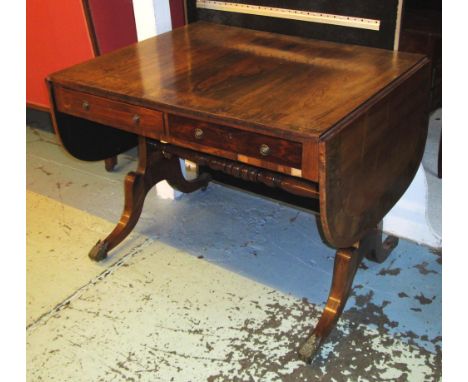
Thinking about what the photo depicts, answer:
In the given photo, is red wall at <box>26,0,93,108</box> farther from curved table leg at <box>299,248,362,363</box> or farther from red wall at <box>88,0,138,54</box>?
curved table leg at <box>299,248,362,363</box>

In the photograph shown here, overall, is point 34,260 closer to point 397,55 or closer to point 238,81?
point 238,81

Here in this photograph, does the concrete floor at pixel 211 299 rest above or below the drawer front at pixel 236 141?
below

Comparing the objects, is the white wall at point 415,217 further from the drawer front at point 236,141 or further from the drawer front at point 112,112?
the drawer front at point 112,112

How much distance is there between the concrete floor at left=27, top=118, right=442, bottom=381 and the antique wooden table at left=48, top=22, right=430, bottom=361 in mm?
137

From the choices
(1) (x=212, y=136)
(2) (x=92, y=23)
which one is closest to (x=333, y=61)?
(1) (x=212, y=136)

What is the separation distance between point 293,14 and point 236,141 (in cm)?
69

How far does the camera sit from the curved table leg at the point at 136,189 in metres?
2.19

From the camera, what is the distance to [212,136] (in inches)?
60.6

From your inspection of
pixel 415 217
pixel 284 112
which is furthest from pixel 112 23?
pixel 415 217

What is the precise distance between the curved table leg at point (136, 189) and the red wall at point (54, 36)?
0.69m

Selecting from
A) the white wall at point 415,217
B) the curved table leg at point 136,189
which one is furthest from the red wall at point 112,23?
the white wall at point 415,217

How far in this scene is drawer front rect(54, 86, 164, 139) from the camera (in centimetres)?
164

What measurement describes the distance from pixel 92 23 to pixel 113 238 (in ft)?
3.19

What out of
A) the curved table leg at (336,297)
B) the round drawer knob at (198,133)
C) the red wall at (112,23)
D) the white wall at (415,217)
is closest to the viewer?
the round drawer knob at (198,133)
